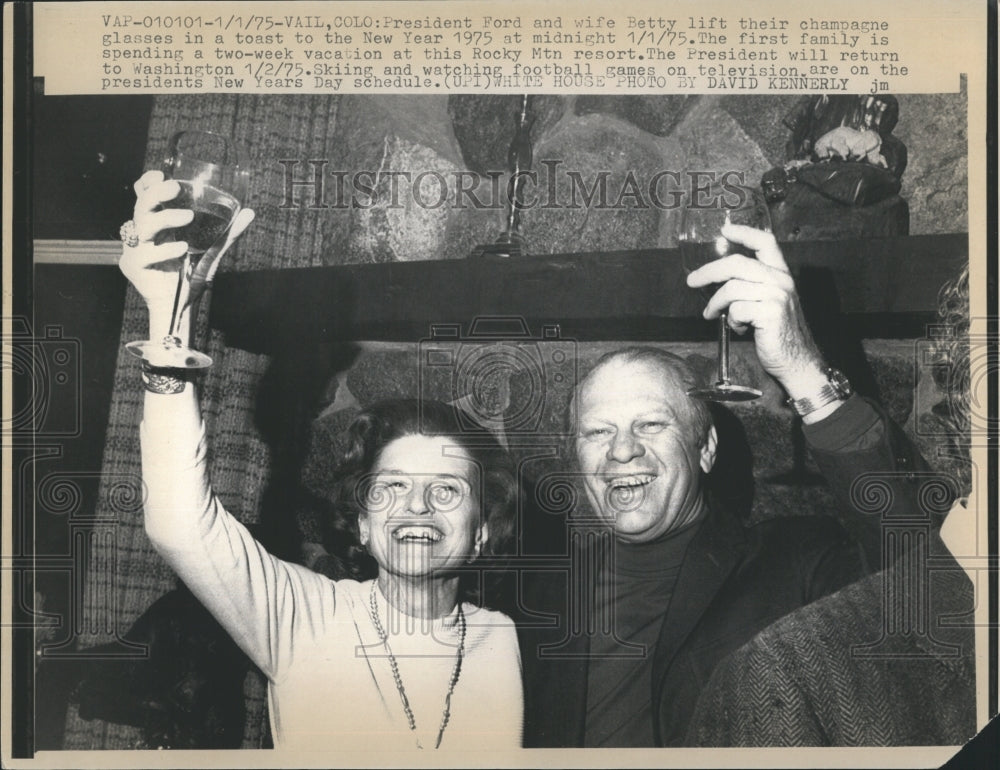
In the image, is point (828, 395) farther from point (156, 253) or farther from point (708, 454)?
point (156, 253)

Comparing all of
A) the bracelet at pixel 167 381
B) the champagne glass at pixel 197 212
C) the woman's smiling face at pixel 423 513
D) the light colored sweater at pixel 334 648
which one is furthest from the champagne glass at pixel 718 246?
the bracelet at pixel 167 381

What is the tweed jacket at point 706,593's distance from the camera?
3039 mm

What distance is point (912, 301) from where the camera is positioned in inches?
123


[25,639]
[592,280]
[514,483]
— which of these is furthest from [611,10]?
[25,639]

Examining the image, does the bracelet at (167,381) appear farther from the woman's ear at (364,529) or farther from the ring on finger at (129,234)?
the woman's ear at (364,529)

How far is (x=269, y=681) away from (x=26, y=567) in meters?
0.59

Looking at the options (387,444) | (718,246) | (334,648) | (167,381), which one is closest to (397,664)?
(334,648)

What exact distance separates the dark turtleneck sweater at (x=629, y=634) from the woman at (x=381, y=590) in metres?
0.18

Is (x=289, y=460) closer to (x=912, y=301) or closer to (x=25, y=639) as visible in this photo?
(x=25, y=639)

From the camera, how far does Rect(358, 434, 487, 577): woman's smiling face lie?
3.08 meters

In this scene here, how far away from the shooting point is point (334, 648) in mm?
3098

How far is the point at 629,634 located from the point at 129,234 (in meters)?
1.38

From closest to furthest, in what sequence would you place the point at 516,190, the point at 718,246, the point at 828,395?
the point at 718,246, the point at 828,395, the point at 516,190

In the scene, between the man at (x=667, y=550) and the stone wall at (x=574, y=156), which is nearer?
the man at (x=667, y=550)
